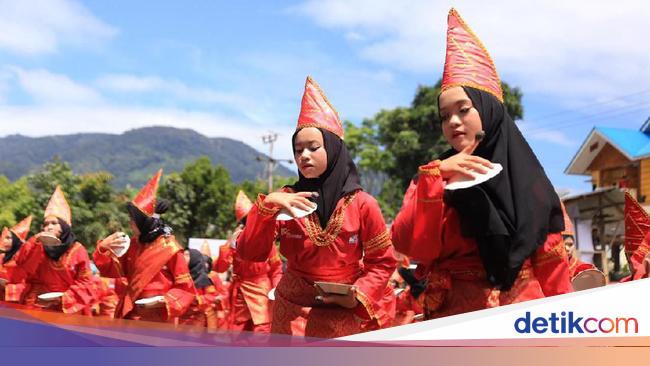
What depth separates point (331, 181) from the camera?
3.96 m

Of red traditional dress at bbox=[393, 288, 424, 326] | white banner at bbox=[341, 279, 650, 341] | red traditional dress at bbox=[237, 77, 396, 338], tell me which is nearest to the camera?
white banner at bbox=[341, 279, 650, 341]

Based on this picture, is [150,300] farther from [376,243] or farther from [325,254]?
[376,243]

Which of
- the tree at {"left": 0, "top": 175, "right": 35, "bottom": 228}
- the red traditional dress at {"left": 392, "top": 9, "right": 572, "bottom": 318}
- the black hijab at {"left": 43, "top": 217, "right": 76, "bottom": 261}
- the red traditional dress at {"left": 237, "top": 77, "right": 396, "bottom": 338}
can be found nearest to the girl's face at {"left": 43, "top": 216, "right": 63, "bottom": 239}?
the black hijab at {"left": 43, "top": 217, "right": 76, "bottom": 261}

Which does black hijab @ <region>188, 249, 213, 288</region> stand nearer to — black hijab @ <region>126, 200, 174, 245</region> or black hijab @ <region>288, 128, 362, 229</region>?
black hijab @ <region>126, 200, 174, 245</region>

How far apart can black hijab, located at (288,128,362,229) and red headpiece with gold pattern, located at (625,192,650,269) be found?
110 inches

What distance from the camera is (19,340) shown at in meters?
2.34

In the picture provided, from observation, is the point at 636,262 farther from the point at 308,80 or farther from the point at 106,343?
the point at 106,343

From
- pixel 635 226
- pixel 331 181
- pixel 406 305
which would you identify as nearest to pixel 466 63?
pixel 331 181

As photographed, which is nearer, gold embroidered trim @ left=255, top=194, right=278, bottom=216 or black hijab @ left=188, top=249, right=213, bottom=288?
gold embroidered trim @ left=255, top=194, right=278, bottom=216

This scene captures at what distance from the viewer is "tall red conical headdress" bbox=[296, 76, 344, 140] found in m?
4.04

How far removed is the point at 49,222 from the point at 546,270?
674 centimetres

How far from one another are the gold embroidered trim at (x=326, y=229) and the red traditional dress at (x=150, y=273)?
235cm

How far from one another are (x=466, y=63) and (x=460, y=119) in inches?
11.2

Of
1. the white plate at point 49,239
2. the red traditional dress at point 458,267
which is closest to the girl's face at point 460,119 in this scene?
the red traditional dress at point 458,267
